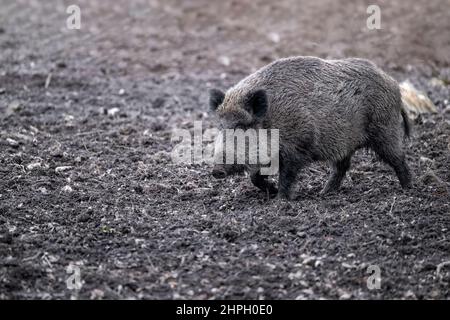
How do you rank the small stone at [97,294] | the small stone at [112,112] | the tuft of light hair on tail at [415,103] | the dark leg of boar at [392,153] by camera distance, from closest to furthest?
1. the small stone at [97,294]
2. the dark leg of boar at [392,153]
3. the tuft of light hair on tail at [415,103]
4. the small stone at [112,112]

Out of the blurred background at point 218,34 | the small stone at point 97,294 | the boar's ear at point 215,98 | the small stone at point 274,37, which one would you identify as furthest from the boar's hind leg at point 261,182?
the small stone at point 274,37

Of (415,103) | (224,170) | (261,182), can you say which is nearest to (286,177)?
(261,182)

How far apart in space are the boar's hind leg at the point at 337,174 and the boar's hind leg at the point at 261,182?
630mm

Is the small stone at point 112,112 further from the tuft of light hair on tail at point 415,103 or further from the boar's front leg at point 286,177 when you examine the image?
the tuft of light hair on tail at point 415,103

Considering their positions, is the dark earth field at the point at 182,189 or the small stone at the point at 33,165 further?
the small stone at the point at 33,165

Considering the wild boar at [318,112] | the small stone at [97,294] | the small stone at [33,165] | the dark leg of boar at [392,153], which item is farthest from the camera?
the small stone at [33,165]

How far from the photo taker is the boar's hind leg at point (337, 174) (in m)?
7.11

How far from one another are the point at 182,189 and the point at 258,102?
143 centimetres

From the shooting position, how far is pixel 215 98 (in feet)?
21.6

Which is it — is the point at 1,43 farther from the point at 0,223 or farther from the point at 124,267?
the point at 124,267

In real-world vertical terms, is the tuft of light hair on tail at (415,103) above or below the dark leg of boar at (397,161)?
above

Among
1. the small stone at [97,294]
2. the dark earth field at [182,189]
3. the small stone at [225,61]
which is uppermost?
the small stone at [225,61]

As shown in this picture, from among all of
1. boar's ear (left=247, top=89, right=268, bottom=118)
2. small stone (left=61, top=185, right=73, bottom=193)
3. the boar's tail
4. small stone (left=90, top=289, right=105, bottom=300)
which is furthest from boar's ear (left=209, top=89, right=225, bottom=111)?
small stone (left=90, top=289, right=105, bottom=300)

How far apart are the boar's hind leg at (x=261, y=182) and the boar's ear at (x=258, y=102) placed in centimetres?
60
